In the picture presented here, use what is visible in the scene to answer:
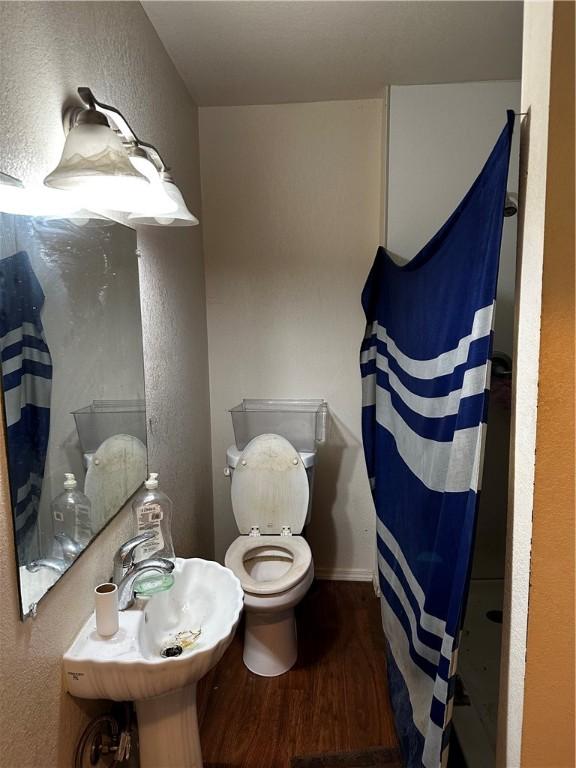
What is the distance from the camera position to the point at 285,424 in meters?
2.38

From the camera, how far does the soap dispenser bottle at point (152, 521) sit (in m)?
1.42

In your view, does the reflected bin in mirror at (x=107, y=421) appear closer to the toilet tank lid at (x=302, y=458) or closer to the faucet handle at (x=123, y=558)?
the faucet handle at (x=123, y=558)

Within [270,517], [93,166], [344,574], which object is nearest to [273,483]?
[270,517]

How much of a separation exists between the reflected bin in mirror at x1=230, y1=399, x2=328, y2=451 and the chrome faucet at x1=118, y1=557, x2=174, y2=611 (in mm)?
1050

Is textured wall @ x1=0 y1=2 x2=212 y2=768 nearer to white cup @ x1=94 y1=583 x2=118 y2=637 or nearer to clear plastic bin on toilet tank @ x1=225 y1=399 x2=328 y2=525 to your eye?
white cup @ x1=94 y1=583 x2=118 y2=637

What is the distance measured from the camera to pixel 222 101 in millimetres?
2332

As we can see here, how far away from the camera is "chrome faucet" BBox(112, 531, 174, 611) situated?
125cm

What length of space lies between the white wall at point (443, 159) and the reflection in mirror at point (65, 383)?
1254 mm

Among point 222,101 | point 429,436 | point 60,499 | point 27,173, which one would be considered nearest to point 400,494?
point 429,436

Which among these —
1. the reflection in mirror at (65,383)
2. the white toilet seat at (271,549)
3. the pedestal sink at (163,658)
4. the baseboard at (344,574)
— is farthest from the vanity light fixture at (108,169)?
the baseboard at (344,574)

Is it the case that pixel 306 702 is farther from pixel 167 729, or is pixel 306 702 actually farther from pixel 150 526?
pixel 150 526

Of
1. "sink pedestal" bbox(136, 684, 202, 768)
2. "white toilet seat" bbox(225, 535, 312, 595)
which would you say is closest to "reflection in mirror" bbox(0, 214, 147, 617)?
"sink pedestal" bbox(136, 684, 202, 768)

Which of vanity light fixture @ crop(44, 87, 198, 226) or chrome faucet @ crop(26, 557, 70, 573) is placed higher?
vanity light fixture @ crop(44, 87, 198, 226)

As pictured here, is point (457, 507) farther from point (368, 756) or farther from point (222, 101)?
point (222, 101)
